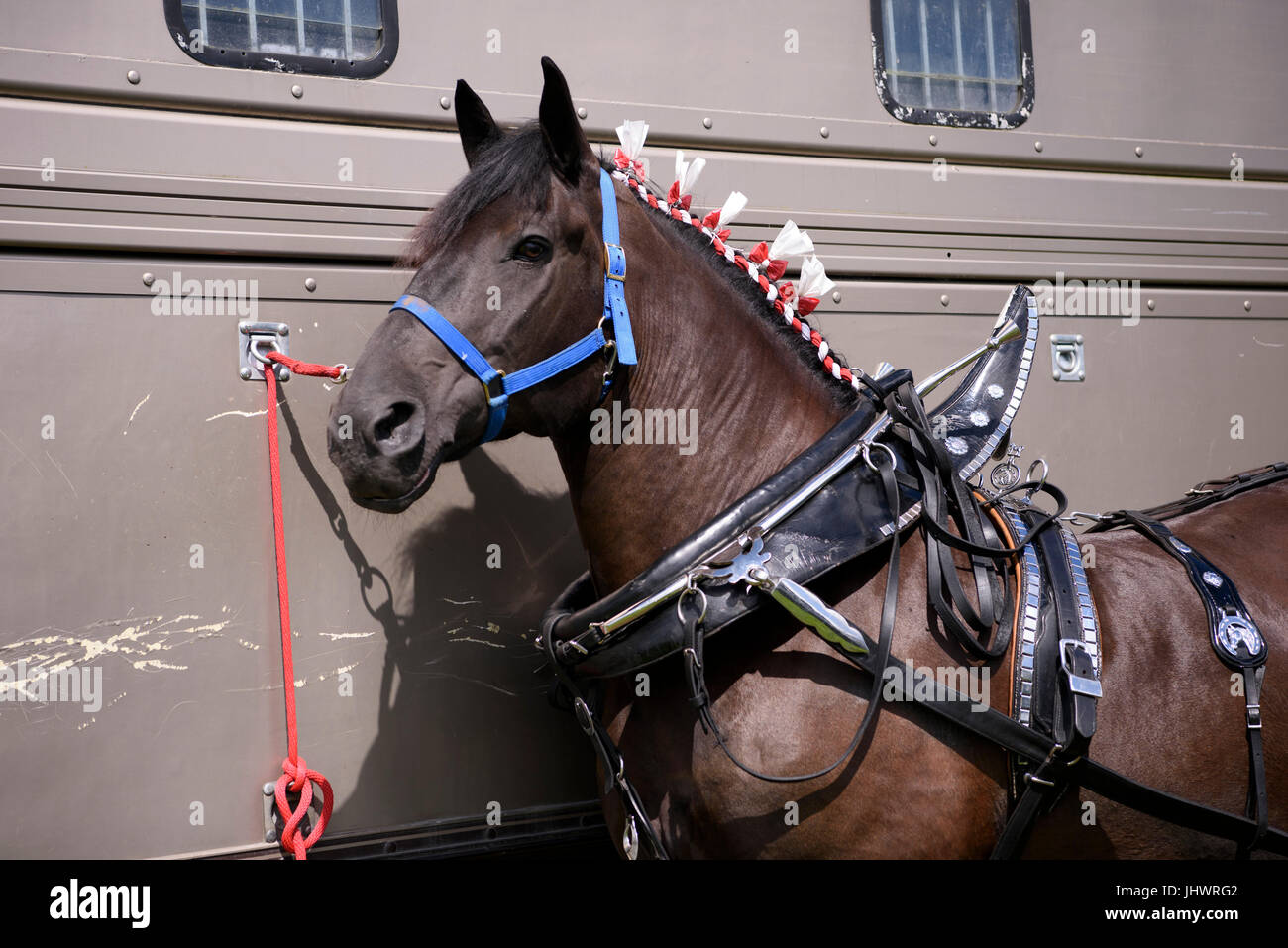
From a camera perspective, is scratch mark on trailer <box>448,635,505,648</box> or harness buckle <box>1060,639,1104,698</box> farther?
scratch mark on trailer <box>448,635,505,648</box>

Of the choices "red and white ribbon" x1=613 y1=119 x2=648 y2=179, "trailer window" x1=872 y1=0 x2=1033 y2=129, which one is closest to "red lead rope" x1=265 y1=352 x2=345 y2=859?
"red and white ribbon" x1=613 y1=119 x2=648 y2=179

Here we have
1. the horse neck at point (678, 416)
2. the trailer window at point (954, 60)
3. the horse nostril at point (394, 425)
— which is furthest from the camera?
the trailer window at point (954, 60)

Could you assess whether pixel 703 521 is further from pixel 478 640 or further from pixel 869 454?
pixel 478 640

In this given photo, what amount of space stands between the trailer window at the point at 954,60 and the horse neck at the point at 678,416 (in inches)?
40.1

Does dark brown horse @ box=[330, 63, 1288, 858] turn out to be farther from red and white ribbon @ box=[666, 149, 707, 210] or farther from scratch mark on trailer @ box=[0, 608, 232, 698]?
scratch mark on trailer @ box=[0, 608, 232, 698]

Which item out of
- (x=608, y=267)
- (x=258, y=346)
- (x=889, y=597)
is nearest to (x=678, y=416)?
(x=608, y=267)

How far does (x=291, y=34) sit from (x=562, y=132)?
0.77m

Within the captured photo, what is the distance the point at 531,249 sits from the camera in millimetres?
1748

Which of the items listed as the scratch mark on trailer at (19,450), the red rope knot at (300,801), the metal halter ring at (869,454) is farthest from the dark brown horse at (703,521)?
the scratch mark on trailer at (19,450)

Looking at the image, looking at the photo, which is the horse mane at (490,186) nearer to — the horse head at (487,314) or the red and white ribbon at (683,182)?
the horse head at (487,314)

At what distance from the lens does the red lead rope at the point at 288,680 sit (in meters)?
1.99

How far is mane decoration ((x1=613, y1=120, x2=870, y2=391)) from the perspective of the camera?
1.97 m

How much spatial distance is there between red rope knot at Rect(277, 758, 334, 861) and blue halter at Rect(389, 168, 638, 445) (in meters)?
0.84
